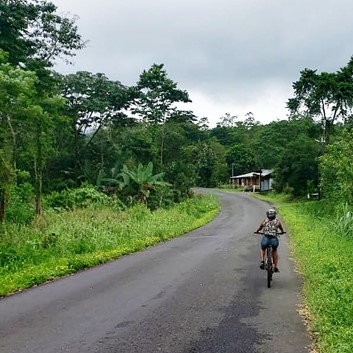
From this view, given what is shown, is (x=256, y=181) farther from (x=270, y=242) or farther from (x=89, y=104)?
(x=270, y=242)

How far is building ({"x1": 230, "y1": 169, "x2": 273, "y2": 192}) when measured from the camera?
2628 inches

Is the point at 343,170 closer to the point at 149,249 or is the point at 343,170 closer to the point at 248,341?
the point at 149,249

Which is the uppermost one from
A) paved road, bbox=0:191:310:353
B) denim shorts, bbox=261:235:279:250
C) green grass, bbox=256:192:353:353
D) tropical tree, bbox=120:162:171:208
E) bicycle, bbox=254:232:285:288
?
tropical tree, bbox=120:162:171:208

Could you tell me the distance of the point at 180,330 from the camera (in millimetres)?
6676

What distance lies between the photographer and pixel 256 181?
72.9 metres

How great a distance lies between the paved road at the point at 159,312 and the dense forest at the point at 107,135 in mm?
7414

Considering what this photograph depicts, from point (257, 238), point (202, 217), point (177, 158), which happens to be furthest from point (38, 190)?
point (177, 158)

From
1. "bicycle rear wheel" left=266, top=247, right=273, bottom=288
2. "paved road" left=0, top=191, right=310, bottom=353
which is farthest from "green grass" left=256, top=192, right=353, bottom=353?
"bicycle rear wheel" left=266, top=247, right=273, bottom=288

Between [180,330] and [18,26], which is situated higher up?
[18,26]

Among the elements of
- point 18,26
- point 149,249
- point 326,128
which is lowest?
point 149,249

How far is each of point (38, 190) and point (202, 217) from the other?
→ 44.8 ft

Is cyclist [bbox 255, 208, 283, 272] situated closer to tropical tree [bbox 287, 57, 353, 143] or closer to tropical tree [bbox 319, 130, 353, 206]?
tropical tree [bbox 319, 130, 353, 206]

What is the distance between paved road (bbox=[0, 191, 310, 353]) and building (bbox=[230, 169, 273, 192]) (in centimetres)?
5211

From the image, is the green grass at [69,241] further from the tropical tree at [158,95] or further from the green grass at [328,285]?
the tropical tree at [158,95]
